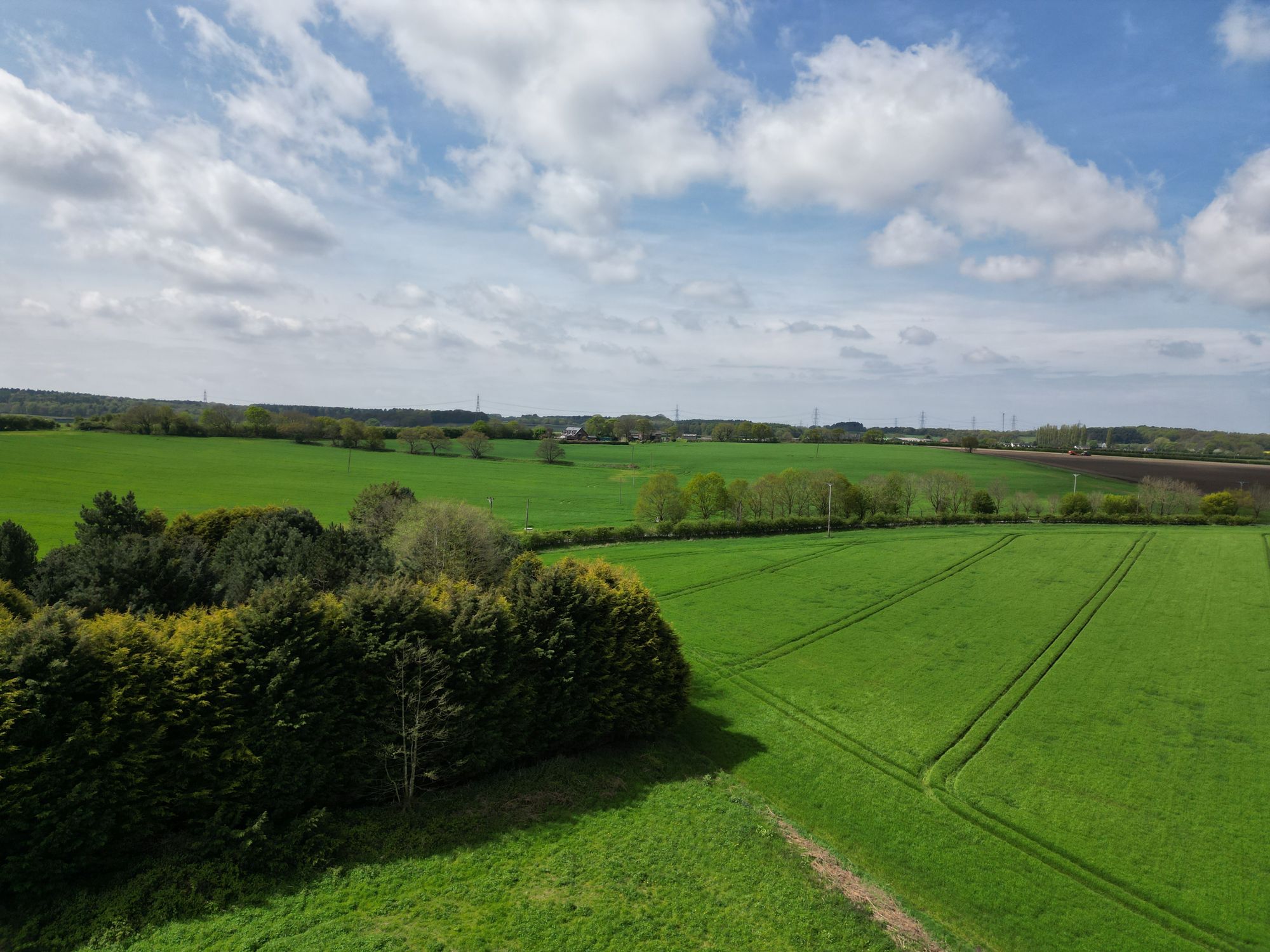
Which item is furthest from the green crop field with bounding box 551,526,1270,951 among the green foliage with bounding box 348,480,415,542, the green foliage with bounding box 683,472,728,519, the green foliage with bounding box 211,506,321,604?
the green foliage with bounding box 683,472,728,519

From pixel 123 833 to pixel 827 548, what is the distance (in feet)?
179

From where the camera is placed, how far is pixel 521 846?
651 inches

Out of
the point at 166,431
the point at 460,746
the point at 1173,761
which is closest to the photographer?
the point at 460,746

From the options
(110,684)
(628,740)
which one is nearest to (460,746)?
(628,740)

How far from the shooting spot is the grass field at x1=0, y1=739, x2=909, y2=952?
1297cm

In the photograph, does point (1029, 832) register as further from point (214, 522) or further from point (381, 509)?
point (214, 522)

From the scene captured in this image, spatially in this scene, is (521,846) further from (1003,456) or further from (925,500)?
(1003,456)

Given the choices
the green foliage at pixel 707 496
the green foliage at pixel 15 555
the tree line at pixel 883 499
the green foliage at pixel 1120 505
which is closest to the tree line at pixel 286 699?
the green foliage at pixel 15 555

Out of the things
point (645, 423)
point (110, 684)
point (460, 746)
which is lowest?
point (460, 746)

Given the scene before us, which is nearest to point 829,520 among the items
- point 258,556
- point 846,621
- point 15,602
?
point 846,621

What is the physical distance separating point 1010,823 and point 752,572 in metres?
30.6

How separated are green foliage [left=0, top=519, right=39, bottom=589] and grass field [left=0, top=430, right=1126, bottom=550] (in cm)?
2689

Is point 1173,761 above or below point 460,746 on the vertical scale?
below

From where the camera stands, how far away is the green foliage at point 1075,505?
263ft
